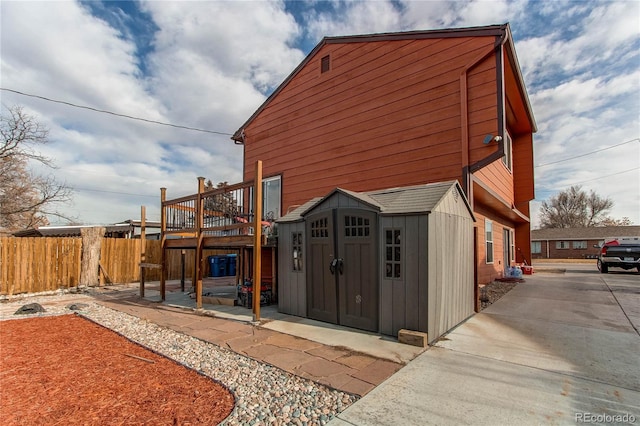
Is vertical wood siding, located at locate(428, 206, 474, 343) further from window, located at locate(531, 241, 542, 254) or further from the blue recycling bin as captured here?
window, located at locate(531, 241, 542, 254)

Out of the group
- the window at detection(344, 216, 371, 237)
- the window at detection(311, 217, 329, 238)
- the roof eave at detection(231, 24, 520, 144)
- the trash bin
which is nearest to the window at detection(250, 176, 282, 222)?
the roof eave at detection(231, 24, 520, 144)

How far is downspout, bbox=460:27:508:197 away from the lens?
577 centimetres

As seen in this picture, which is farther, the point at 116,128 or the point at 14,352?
the point at 116,128

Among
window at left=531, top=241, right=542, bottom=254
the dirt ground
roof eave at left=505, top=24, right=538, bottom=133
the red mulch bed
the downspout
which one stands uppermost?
roof eave at left=505, top=24, right=538, bottom=133

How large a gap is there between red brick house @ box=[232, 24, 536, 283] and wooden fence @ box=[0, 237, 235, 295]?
19.8 ft

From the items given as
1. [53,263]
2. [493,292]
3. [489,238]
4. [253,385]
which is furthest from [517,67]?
[53,263]

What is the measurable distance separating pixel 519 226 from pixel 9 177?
26.8 meters

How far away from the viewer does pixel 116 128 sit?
40.6 feet

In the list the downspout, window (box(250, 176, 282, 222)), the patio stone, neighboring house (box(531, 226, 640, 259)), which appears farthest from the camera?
neighboring house (box(531, 226, 640, 259))

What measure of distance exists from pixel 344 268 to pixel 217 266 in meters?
11.8

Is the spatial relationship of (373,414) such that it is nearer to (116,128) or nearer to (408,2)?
(408,2)

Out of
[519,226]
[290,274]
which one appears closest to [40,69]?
[290,274]

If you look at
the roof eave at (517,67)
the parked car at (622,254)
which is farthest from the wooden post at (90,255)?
the parked car at (622,254)

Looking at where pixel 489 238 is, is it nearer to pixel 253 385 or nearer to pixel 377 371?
pixel 377 371
